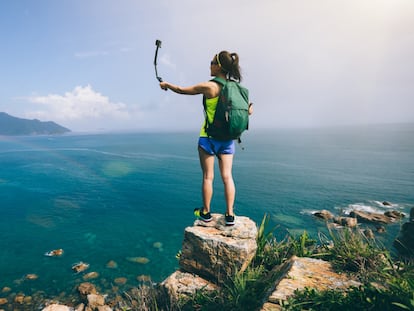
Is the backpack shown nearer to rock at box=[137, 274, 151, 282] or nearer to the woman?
the woman

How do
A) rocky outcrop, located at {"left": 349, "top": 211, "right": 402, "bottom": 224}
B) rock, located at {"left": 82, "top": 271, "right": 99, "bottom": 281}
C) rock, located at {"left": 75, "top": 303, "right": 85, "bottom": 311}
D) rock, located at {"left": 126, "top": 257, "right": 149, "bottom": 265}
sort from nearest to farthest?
rock, located at {"left": 75, "top": 303, "right": 85, "bottom": 311} < rock, located at {"left": 82, "top": 271, "right": 99, "bottom": 281} < rock, located at {"left": 126, "top": 257, "right": 149, "bottom": 265} < rocky outcrop, located at {"left": 349, "top": 211, "right": 402, "bottom": 224}

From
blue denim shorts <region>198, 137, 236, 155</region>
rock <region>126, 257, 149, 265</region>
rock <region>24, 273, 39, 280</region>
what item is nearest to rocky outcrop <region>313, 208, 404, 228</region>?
rock <region>126, 257, 149, 265</region>

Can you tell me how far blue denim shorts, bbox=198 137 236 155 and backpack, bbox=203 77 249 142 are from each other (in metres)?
0.24

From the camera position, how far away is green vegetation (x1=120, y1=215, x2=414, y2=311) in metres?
3.37

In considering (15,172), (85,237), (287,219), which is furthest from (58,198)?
(287,219)

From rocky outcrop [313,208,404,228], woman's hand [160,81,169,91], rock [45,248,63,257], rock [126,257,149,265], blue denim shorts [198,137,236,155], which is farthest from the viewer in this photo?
rocky outcrop [313,208,404,228]

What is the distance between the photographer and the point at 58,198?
41312 mm

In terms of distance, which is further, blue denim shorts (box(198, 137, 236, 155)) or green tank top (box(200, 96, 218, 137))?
blue denim shorts (box(198, 137, 236, 155))

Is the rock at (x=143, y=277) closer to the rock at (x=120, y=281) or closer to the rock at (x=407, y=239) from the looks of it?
the rock at (x=120, y=281)

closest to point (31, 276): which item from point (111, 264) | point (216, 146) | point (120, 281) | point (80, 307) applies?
point (111, 264)

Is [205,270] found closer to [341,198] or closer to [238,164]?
[341,198]

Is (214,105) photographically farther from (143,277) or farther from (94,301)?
(143,277)

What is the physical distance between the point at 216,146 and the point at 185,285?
3.32 meters

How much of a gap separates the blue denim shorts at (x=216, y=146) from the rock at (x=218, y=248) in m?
1.98
